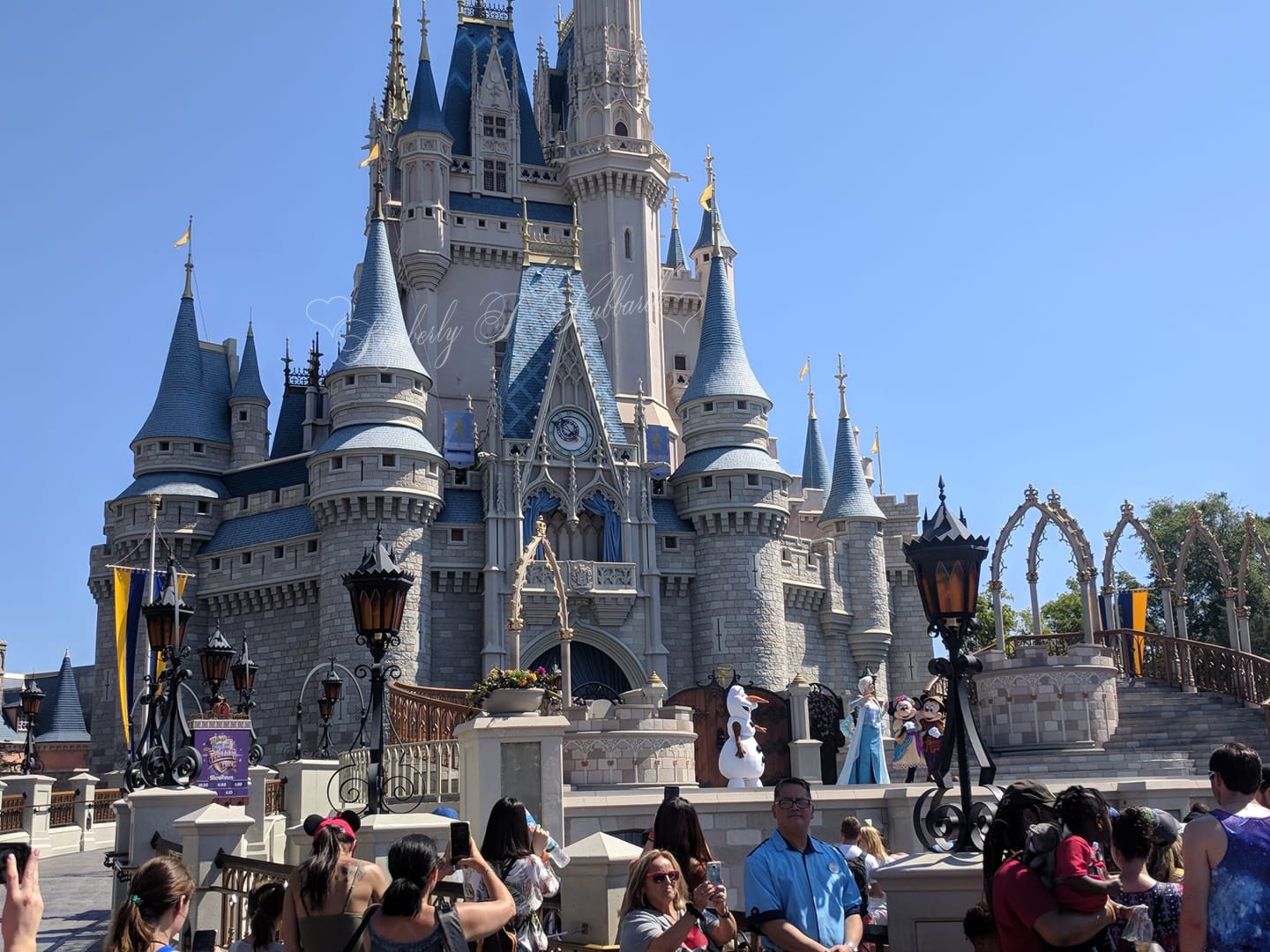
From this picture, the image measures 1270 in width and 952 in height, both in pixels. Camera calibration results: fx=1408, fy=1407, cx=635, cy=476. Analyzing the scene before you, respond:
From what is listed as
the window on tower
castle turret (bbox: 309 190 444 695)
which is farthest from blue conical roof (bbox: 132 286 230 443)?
the window on tower

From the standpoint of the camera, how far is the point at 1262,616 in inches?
2023

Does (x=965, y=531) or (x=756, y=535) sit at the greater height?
(x=756, y=535)

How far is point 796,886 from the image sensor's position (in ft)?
20.8

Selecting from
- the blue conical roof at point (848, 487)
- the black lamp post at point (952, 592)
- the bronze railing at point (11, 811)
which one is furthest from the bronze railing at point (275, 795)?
the blue conical roof at point (848, 487)

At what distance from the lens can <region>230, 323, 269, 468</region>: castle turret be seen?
42.7m

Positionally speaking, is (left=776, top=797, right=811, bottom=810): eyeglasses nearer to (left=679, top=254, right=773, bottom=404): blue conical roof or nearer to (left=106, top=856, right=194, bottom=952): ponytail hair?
(left=106, top=856, right=194, bottom=952): ponytail hair

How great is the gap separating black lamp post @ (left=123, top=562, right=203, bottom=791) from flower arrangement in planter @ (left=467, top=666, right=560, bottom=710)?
10.3ft

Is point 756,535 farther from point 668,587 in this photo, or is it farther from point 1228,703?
point 1228,703

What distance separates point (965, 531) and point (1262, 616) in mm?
46458

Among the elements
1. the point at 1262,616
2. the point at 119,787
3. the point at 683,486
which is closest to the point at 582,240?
the point at 683,486

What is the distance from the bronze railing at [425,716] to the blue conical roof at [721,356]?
23.4m

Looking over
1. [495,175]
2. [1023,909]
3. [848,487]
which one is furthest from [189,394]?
[1023,909]

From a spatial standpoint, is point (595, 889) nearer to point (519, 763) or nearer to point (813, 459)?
point (519, 763)

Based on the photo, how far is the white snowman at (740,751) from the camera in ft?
68.8
